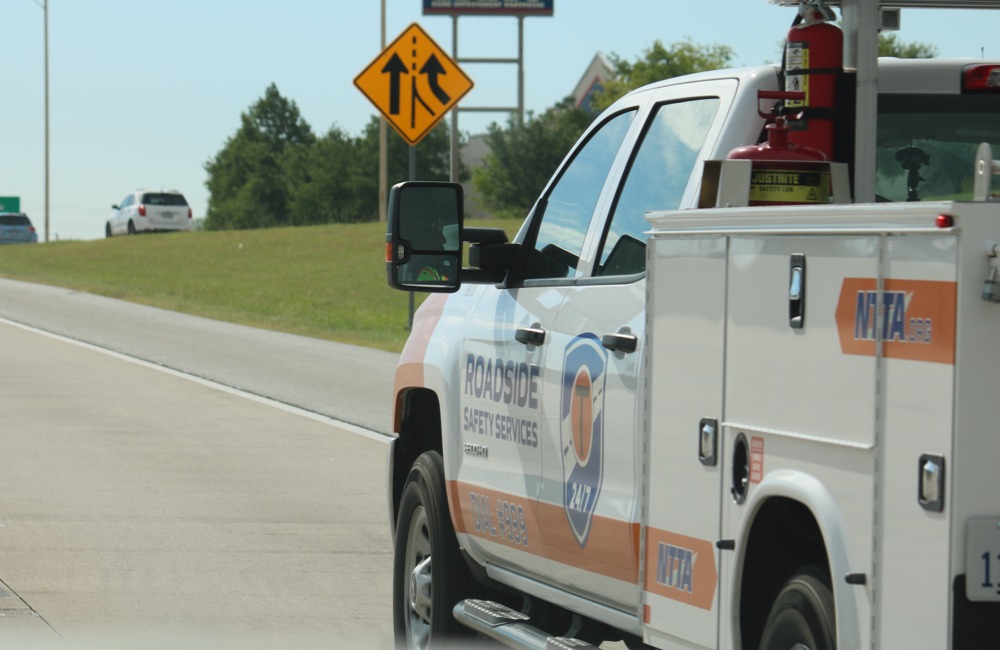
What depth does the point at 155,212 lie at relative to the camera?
210 feet

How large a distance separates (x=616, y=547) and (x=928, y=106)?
1.73 m

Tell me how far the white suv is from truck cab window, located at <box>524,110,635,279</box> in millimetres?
59236

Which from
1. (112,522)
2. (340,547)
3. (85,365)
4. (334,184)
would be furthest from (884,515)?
(334,184)

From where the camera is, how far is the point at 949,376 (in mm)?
3357

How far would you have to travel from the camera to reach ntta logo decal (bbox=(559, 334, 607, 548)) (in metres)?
5.07

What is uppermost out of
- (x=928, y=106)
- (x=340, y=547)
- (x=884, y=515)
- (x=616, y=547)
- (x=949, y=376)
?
(x=928, y=106)

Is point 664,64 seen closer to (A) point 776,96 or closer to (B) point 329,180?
(B) point 329,180

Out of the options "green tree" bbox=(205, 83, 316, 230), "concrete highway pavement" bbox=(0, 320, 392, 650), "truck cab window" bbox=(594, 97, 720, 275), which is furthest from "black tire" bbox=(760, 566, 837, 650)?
"green tree" bbox=(205, 83, 316, 230)

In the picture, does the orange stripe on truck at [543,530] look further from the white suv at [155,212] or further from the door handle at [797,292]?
the white suv at [155,212]

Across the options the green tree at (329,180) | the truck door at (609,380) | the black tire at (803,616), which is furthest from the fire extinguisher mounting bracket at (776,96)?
the green tree at (329,180)

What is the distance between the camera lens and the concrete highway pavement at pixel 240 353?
17031 mm

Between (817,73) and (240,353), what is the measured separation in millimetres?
17568

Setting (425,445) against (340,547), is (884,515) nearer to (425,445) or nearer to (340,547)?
(425,445)

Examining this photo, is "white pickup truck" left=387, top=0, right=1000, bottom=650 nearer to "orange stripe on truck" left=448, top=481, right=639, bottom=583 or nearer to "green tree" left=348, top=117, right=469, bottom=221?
"orange stripe on truck" left=448, top=481, right=639, bottom=583
